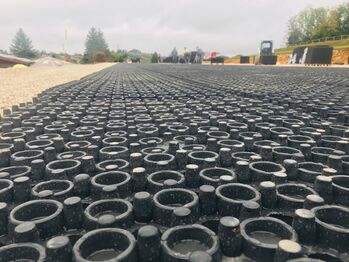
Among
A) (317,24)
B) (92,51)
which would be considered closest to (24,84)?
(317,24)

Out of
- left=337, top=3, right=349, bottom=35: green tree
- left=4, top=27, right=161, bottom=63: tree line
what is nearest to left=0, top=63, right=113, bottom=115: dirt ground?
left=4, top=27, right=161, bottom=63: tree line

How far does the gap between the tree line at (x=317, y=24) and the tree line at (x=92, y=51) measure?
4288 centimetres

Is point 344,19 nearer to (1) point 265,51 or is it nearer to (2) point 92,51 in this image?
(1) point 265,51

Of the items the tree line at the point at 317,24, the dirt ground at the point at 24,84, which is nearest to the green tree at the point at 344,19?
the tree line at the point at 317,24

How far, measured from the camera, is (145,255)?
175 centimetres

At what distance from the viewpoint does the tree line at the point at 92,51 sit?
273ft

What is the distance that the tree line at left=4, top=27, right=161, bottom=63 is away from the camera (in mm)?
83250

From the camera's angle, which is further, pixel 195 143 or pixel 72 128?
pixel 72 128

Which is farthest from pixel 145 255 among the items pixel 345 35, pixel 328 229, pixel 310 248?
pixel 345 35

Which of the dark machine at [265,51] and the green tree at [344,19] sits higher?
the green tree at [344,19]

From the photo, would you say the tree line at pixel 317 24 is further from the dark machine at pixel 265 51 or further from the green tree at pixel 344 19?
the dark machine at pixel 265 51

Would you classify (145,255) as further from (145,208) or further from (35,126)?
(35,126)

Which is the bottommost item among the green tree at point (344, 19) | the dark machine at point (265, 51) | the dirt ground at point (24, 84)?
the dirt ground at point (24, 84)

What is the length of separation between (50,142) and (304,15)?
358ft
